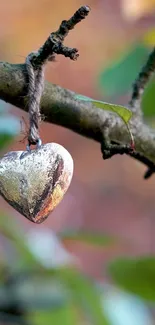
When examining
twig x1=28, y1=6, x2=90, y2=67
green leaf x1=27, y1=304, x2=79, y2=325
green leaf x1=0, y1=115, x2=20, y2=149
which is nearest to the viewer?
twig x1=28, y1=6, x2=90, y2=67

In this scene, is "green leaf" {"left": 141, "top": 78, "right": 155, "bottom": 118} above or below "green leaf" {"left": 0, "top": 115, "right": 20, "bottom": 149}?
above

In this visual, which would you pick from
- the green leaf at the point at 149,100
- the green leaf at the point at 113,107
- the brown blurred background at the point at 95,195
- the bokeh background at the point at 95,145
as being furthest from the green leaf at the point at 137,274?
the brown blurred background at the point at 95,195

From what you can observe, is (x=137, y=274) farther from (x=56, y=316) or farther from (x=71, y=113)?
(x=71, y=113)

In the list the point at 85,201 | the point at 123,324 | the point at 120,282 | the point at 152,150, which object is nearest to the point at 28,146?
the point at 152,150

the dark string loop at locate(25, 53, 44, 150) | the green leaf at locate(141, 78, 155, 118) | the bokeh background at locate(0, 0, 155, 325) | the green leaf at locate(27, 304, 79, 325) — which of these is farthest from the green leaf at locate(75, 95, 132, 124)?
the green leaf at locate(27, 304, 79, 325)

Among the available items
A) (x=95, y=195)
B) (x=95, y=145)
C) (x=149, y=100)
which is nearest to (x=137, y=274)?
(x=149, y=100)

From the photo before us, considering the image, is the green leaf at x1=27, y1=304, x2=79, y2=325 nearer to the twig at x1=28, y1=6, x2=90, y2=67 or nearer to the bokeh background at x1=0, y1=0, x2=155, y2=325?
the bokeh background at x1=0, y1=0, x2=155, y2=325

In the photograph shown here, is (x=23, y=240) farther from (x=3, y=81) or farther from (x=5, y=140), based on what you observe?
(x=3, y=81)

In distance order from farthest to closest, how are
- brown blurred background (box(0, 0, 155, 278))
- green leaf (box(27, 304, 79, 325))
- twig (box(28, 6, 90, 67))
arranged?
brown blurred background (box(0, 0, 155, 278))
green leaf (box(27, 304, 79, 325))
twig (box(28, 6, 90, 67))
